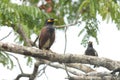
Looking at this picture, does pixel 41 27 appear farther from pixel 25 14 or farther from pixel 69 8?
pixel 25 14

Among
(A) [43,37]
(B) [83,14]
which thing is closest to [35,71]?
(A) [43,37]

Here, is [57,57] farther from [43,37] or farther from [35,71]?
[43,37]

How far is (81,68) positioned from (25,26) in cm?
168

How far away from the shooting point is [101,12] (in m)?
3.80

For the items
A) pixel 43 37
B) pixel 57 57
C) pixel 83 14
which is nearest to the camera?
pixel 57 57

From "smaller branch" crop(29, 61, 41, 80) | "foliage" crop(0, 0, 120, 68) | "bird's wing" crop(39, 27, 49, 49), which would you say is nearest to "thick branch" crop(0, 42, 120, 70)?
"foliage" crop(0, 0, 120, 68)

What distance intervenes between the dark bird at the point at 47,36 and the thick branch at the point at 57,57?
152 centimetres

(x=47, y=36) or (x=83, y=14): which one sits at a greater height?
(x=83, y=14)

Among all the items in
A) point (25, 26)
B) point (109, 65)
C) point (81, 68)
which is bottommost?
point (81, 68)

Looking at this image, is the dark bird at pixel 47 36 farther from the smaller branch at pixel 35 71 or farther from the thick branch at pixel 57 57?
the thick branch at pixel 57 57

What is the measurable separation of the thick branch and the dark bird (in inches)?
59.8

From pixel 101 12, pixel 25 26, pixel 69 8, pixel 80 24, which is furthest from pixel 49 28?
pixel 101 12

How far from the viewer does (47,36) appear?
5.74 metres

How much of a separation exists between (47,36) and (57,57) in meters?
1.79
